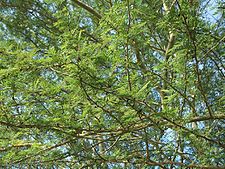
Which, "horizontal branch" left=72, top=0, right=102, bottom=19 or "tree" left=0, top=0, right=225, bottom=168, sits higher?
"horizontal branch" left=72, top=0, right=102, bottom=19

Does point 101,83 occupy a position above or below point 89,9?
below

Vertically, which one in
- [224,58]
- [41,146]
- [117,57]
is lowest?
[41,146]

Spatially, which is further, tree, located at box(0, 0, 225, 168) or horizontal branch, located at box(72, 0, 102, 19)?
horizontal branch, located at box(72, 0, 102, 19)

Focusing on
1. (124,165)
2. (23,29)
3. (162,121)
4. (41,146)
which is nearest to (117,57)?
(162,121)

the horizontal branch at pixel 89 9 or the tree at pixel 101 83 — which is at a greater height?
the horizontal branch at pixel 89 9

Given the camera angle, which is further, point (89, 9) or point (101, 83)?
point (89, 9)

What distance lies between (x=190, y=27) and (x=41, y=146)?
1.29 metres

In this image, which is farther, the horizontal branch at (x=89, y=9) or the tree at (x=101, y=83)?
the horizontal branch at (x=89, y=9)

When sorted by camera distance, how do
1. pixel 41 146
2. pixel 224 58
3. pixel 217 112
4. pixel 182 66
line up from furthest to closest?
pixel 224 58
pixel 217 112
pixel 41 146
pixel 182 66

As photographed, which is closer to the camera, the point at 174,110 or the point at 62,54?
the point at 62,54

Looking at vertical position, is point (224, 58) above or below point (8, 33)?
below

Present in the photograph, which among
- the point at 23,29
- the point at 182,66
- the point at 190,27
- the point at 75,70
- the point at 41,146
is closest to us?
the point at 75,70

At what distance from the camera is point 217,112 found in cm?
283

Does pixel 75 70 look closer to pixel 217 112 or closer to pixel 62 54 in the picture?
pixel 62 54
